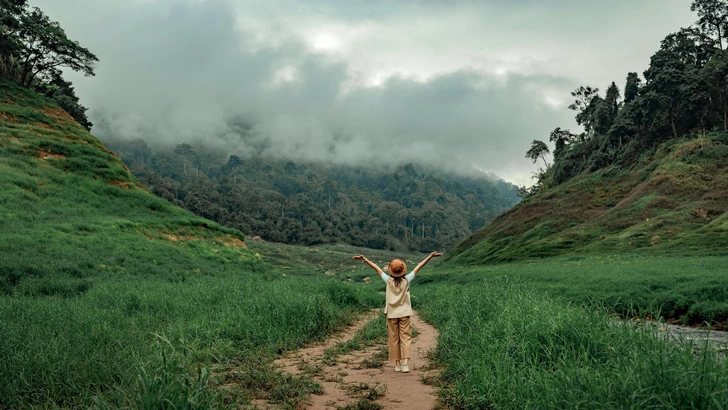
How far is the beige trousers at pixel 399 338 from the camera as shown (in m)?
7.27

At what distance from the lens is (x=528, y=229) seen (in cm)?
5681

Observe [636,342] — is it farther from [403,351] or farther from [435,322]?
[435,322]

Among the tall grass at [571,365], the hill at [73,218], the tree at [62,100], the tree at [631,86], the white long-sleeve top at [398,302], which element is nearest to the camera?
the tall grass at [571,365]

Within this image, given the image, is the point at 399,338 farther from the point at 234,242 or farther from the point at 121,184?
the point at 121,184

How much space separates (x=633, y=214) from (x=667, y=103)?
27072 millimetres

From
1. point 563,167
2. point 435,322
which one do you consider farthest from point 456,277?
point 563,167

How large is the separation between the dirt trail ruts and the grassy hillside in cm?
2740

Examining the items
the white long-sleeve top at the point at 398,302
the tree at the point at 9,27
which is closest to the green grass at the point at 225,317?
the white long-sleeve top at the point at 398,302

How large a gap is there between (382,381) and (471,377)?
158 cm

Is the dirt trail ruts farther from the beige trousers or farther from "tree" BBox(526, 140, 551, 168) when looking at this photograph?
"tree" BBox(526, 140, 551, 168)

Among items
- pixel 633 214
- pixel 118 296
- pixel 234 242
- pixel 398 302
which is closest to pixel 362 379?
pixel 398 302

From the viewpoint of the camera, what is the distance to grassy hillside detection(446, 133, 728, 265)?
35781mm

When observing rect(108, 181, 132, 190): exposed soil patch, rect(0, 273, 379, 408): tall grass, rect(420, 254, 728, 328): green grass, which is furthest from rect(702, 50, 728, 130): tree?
rect(108, 181, 132, 190): exposed soil patch

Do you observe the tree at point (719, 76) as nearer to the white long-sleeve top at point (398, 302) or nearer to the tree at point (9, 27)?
the white long-sleeve top at point (398, 302)
